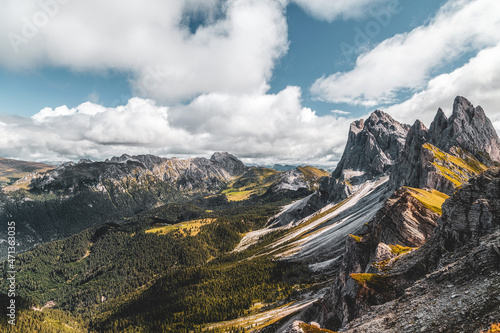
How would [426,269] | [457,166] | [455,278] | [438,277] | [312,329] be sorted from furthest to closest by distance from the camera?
[457,166] < [426,269] < [312,329] < [438,277] < [455,278]

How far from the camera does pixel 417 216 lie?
52688mm

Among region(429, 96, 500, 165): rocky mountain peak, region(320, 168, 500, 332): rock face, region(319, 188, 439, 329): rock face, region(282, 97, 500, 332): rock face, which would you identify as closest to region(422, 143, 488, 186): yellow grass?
region(429, 96, 500, 165): rocky mountain peak

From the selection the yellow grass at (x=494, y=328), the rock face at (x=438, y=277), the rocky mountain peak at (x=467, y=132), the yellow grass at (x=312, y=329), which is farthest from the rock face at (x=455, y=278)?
the rocky mountain peak at (x=467, y=132)

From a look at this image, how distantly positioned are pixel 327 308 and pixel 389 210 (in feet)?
92.9

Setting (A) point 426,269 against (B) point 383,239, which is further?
(B) point 383,239

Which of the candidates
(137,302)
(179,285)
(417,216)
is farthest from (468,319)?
(137,302)

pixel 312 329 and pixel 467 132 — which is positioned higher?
pixel 467 132

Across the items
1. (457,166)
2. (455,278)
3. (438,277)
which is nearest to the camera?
(455,278)

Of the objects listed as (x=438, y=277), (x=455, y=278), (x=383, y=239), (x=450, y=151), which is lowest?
(x=383, y=239)

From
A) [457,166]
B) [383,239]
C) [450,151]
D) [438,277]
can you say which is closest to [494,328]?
[438,277]

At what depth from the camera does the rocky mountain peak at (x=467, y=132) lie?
14557 cm

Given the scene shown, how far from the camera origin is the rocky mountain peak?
145575mm

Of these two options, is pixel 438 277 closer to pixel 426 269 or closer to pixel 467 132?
pixel 426 269

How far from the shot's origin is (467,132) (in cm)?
14912
